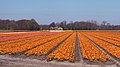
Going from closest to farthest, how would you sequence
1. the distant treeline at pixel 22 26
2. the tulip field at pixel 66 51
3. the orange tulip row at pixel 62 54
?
the orange tulip row at pixel 62 54 → the tulip field at pixel 66 51 → the distant treeline at pixel 22 26

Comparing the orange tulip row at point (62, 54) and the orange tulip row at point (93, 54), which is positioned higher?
the orange tulip row at point (62, 54)

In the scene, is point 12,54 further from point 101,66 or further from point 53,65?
point 101,66

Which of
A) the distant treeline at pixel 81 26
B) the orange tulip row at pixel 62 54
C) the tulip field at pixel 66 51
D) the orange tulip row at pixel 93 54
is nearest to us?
the orange tulip row at pixel 62 54

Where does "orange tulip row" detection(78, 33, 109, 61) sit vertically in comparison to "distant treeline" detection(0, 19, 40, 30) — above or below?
below

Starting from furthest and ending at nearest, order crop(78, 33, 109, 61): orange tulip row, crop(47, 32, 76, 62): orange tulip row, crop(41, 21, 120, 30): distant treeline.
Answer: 1. crop(41, 21, 120, 30): distant treeline
2. crop(78, 33, 109, 61): orange tulip row
3. crop(47, 32, 76, 62): orange tulip row

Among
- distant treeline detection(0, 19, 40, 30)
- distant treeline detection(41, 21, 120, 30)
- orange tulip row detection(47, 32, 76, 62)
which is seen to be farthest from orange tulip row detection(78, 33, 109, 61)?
distant treeline detection(41, 21, 120, 30)

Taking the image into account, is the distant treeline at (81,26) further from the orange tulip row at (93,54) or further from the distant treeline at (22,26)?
the orange tulip row at (93,54)

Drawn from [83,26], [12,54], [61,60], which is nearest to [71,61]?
[61,60]

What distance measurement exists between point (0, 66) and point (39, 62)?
7.56ft

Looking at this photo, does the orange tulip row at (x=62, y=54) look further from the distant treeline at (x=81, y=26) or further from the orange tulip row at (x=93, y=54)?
the distant treeline at (x=81, y=26)

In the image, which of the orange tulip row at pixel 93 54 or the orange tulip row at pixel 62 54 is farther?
the orange tulip row at pixel 93 54

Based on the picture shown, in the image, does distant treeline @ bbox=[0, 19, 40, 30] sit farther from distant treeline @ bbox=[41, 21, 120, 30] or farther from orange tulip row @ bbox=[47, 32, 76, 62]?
orange tulip row @ bbox=[47, 32, 76, 62]

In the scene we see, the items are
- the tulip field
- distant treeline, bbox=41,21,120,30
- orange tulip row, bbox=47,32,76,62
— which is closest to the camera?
orange tulip row, bbox=47,32,76,62

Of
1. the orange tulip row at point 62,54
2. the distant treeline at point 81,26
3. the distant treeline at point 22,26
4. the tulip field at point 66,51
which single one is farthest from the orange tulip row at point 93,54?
Answer: the distant treeline at point 81,26
